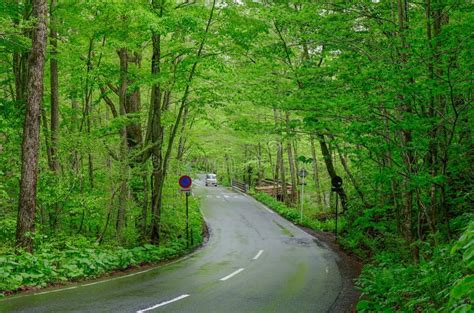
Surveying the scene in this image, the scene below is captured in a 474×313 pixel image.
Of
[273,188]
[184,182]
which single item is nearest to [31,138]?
[184,182]

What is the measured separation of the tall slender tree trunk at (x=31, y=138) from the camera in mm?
12109

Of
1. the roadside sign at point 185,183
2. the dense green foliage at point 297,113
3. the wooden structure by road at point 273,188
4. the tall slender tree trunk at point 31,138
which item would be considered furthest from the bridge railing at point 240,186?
the tall slender tree trunk at point 31,138

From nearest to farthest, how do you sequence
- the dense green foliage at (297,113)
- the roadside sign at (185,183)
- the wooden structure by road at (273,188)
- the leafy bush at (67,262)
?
the dense green foliage at (297,113) → the leafy bush at (67,262) → the roadside sign at (185,183) → the wooden structure by road at (273,188)

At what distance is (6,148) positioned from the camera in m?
15.4

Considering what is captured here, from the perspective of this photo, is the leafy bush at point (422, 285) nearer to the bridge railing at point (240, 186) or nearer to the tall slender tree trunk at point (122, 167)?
the tall slender tree trunk at point (122, 167)

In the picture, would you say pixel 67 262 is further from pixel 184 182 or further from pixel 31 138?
pixel 184 182

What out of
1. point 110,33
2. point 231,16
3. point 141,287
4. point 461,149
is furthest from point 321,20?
point 141,287

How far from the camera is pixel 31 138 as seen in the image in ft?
39.9

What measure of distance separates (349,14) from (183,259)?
10.6m

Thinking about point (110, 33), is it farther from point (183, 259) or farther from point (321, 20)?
point (183, 259)

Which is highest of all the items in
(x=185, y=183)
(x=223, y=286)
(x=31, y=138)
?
(x=31, y=138)

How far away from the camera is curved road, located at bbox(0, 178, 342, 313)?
28.3 feet

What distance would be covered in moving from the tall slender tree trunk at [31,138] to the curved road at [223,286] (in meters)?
2.73

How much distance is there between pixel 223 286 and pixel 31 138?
22.3 feet
